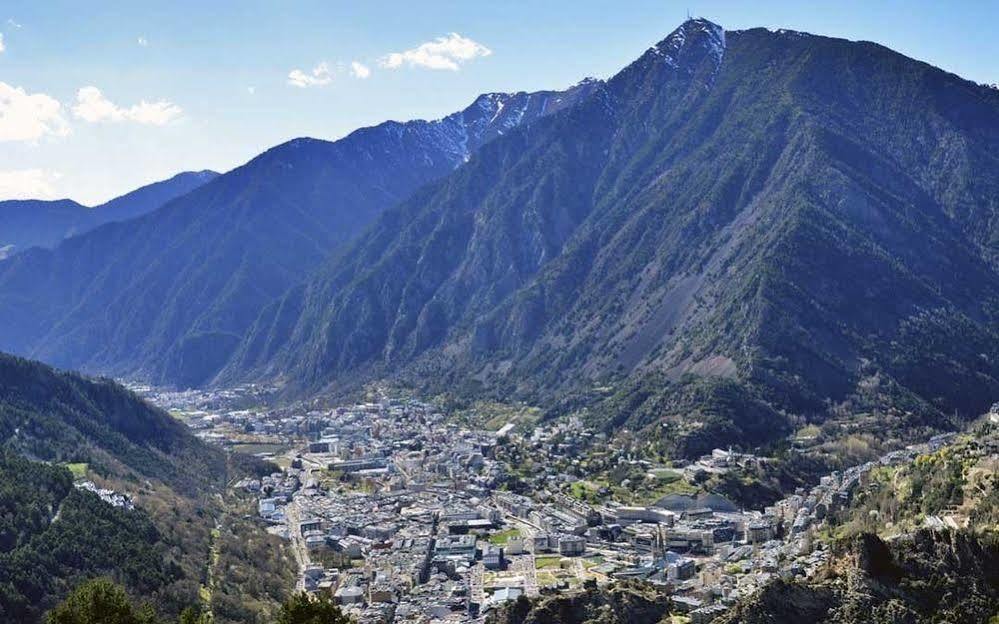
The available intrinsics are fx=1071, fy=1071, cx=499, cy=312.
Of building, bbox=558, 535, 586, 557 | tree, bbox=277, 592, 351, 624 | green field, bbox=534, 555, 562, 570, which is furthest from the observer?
building, bbox=558, 535, 586, 557

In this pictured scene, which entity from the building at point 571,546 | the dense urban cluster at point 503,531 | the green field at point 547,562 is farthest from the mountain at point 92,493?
the building at point 571,546

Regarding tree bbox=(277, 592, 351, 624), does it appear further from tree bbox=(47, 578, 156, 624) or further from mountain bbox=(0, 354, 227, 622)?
mountain bbox=(0, 354, 227, 622)

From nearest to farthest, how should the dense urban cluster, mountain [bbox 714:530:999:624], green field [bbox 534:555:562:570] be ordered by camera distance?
mountain [bbox 714:530:999:624], the dense urban cluster, green field [bbox 534:555:562:570]

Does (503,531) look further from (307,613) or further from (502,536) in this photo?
(307,613)

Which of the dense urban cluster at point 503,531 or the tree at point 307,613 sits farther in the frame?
the dense urban cluster at point 503,531

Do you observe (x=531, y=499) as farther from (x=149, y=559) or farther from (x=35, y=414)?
(x=35, y=414)

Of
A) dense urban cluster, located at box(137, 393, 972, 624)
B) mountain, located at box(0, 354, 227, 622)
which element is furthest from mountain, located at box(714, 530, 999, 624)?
mountain, located at box(0, 354, 227, 622)

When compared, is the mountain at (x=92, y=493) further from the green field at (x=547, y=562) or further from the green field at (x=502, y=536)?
the green field at (x=547, y=562)

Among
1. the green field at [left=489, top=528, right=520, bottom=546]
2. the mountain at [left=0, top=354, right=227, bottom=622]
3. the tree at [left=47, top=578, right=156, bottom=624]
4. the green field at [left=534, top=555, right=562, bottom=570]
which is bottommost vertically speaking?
the green field at [left=489, top=528, right=520, bottom=546]
